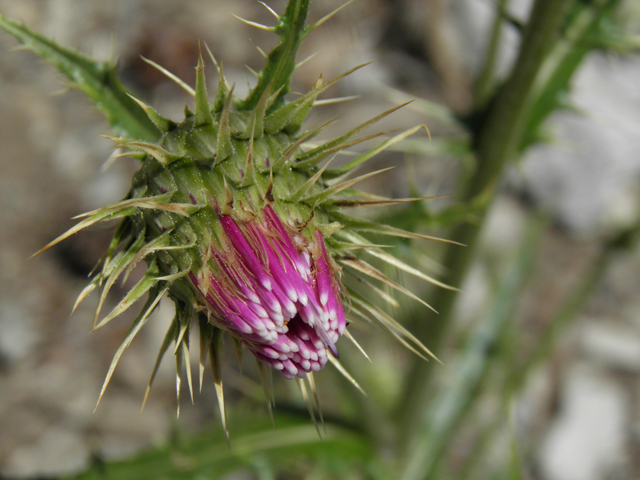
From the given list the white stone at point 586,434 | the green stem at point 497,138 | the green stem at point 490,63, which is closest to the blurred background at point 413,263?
the white stone at point 586,434

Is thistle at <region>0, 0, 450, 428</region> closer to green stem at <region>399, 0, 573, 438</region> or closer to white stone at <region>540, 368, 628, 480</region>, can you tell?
green stem at <region>399, 0, 573, 438</region>

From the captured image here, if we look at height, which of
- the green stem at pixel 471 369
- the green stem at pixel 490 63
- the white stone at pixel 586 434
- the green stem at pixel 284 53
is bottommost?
the white stone at pixel 586 434

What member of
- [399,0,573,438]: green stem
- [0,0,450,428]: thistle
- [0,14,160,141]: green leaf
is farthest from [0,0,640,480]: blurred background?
[0,14,160,141]: green leaf

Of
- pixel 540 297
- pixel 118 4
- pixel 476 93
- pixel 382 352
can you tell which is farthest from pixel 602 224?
pixel 118 4

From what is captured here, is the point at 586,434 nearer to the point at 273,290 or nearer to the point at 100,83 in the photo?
the point at 273,290

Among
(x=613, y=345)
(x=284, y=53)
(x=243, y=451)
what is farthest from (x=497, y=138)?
(x=613, y=345)

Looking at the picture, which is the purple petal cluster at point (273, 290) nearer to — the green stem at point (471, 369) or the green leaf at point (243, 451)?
the green leaf at point (243, 451)
